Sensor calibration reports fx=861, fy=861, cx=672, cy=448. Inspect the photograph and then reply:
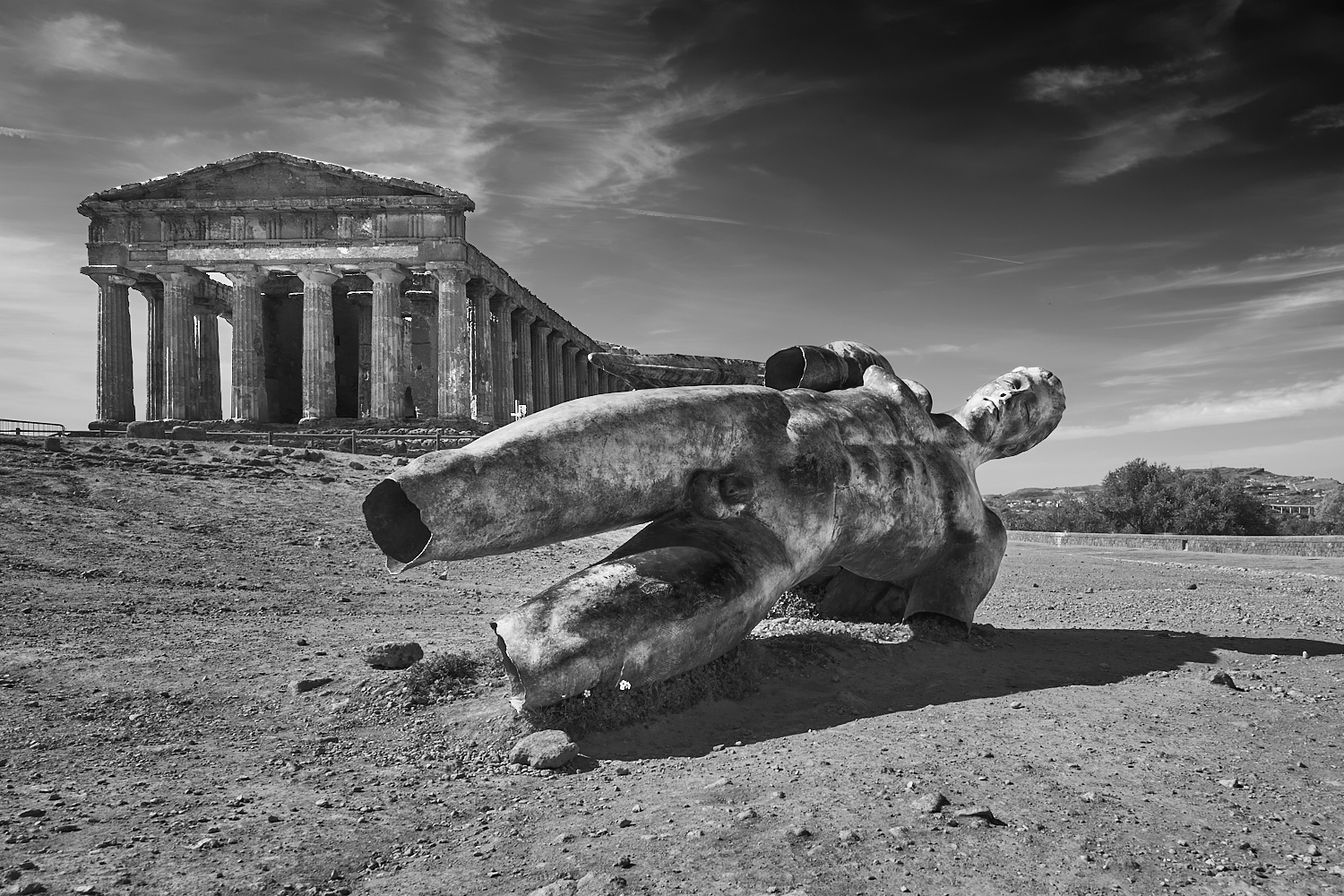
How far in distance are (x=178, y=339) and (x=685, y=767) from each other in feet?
97.6

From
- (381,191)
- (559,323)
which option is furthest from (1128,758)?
(559,323)

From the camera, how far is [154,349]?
3005 cm

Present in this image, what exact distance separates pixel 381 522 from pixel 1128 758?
11.5ft

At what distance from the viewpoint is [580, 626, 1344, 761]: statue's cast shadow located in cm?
405

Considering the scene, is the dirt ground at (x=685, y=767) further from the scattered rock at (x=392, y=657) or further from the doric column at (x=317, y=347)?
the doric column at (x=317, y=347)

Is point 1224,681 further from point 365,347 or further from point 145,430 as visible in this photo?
point 365,347

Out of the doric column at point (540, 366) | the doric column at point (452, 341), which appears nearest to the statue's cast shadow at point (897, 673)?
the doric column at point (452, 341)

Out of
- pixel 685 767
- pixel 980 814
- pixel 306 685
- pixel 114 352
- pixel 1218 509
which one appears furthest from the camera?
pixel 1218 509

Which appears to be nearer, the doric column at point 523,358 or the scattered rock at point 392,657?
the scattered rock at point 392,657

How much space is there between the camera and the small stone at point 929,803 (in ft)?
9.95

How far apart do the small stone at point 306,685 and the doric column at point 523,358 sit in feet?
97.7

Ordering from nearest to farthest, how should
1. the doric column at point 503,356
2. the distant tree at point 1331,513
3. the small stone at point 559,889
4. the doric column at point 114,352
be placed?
the small stone at point 559,889 < the doric column at point 114,352 < the doric column at point 503,356 < the distant tree at point 1331,513

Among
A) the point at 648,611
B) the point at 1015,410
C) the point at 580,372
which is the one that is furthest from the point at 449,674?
the point at 580,372

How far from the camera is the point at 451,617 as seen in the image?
763 cm
